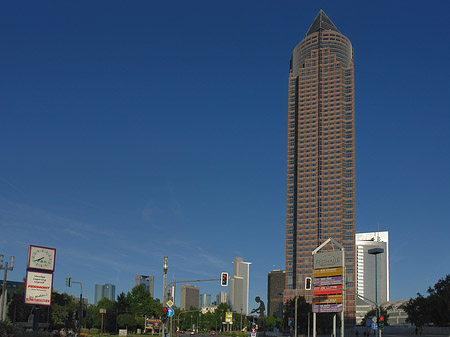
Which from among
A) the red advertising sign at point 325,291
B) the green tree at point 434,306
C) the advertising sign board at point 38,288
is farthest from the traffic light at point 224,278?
the green tree at point 434,306

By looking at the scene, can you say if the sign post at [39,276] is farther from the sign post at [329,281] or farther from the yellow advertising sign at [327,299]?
the yellow advertising sign at [327,299]

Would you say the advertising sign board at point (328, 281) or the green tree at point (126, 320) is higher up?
the advertising sign board at point (328, 281)

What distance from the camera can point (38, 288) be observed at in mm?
62531

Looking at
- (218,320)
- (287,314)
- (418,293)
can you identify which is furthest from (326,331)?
(418,293)

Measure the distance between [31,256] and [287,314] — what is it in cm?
9391

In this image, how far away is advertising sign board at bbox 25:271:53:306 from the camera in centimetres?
6188

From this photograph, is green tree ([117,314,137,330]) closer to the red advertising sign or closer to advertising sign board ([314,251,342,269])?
the red advertising sign

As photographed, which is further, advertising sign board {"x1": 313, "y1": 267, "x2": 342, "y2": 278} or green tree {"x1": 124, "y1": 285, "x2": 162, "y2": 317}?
green tree {"x1": 124, "y1": 285, "x2": 162, "y2": 317}

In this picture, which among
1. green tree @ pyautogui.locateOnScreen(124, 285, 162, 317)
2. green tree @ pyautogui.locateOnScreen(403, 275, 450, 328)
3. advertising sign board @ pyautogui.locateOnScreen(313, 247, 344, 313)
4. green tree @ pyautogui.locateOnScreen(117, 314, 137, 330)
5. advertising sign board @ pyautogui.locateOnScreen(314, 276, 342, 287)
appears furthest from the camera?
green tree @ pyautogui.locateOnScreen(124, 285, 162, 317)

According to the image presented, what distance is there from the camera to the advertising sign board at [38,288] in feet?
203

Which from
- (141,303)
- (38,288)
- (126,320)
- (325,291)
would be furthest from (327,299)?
(141,303)

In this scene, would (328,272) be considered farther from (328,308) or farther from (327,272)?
(328,308)

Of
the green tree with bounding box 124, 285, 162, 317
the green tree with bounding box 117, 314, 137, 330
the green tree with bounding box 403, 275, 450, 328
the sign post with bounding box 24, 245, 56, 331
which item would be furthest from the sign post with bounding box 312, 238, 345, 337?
the green tree with bounding box 124, 285, 162, 317

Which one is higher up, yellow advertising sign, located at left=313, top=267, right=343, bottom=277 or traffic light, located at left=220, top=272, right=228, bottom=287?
yellow advertising sign, located at left=313, top=267, right=343, bottom=277
